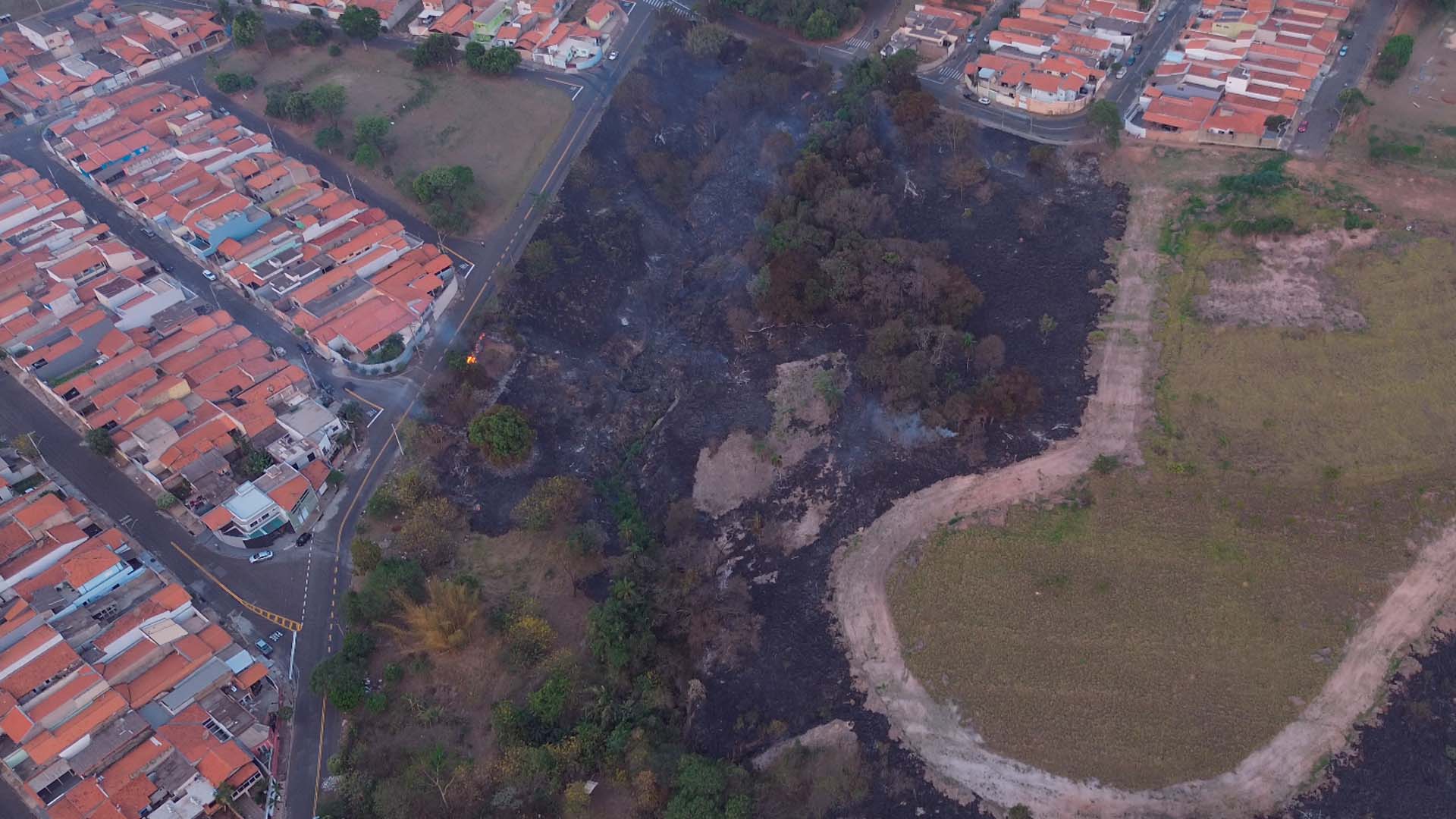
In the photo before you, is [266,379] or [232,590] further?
[266,379]

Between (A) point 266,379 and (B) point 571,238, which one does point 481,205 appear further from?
(A) point 266,379

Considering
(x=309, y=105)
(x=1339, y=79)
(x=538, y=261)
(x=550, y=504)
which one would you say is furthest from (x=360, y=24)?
(x=1339, y=79)

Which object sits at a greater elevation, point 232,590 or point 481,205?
point 481,205

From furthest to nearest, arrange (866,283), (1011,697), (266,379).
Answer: (866,283) < (266,379) < (1011,697)

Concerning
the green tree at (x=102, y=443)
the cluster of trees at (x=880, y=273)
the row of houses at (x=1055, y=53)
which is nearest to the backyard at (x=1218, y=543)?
the cluster of trees at (x=880, y=273)

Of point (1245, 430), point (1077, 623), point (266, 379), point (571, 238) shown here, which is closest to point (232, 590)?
point (266, 379)

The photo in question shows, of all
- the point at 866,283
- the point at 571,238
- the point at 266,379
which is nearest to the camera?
the point at 266,379

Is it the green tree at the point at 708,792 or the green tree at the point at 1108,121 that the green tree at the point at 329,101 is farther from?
the green tree at the point at 708,792

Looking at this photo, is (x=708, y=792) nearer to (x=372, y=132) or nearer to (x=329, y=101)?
(x=372, y=132)
